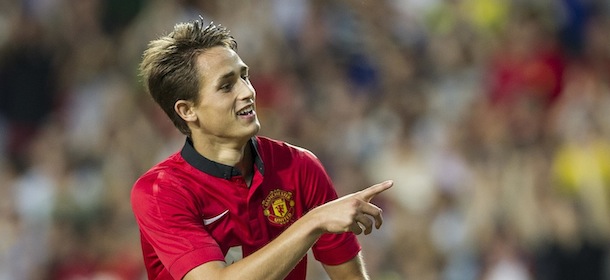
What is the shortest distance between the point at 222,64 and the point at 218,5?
19.7ft

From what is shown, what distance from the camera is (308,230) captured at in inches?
148

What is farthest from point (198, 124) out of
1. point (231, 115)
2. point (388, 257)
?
point (388, 257)

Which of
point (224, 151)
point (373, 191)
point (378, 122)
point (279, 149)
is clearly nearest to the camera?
point (373, 191)

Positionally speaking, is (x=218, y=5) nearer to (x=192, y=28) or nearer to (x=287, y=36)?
(x=287, y=36)

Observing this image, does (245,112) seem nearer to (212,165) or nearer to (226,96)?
(226,96)

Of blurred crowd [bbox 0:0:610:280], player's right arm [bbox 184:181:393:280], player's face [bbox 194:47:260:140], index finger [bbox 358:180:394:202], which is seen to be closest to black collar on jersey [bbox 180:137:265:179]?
player's face [bbox 194:47:260:140]

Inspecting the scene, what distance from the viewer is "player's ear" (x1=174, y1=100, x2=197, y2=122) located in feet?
14.4

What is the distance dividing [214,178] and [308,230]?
2.27 feet

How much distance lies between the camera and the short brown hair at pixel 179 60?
4.31 metres

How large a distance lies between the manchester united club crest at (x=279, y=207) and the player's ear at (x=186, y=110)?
0.41 metres

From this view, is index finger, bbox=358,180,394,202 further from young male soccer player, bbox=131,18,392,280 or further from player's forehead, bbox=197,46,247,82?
player's forehead, bbox=197,46,247,82

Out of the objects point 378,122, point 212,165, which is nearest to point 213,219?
point 212,165

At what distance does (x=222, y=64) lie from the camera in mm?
4285

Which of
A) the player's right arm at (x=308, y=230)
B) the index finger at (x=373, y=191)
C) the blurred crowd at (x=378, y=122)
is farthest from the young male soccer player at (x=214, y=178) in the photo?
the blurred crowd at (x=378, y=122)
